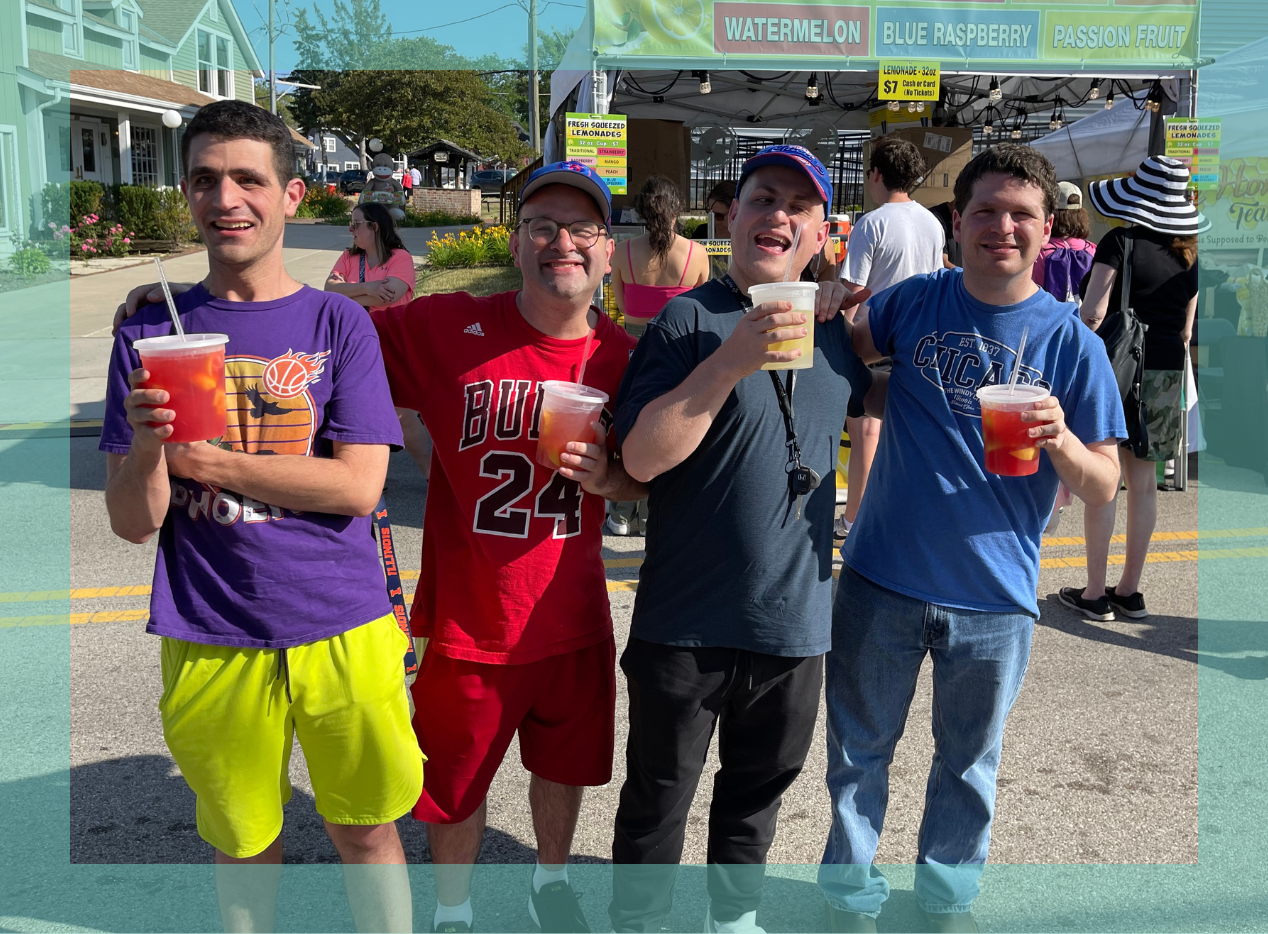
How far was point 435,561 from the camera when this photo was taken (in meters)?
2.55

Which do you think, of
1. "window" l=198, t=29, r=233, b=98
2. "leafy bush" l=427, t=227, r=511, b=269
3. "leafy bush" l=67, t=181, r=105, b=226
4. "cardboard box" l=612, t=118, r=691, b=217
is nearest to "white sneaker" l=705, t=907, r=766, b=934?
"window" l=198, t=29, r=233, b=98

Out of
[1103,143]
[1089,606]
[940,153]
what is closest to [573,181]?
[1089,606]

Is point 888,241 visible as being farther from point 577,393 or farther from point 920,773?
point 577,393

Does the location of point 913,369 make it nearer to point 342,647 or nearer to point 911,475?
point 911,475

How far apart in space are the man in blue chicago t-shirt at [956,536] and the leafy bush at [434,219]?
32.7 metres

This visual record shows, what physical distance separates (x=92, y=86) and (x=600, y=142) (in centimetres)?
2222

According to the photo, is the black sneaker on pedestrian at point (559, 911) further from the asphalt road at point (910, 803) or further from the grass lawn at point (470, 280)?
the grass lawn at point (470, 280)

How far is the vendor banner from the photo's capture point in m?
7.73

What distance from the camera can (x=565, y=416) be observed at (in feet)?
7.46

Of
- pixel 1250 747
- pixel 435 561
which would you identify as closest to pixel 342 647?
pixel 435 561

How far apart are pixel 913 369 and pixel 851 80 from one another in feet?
38.5

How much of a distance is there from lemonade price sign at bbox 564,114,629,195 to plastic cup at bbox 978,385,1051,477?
572 cm

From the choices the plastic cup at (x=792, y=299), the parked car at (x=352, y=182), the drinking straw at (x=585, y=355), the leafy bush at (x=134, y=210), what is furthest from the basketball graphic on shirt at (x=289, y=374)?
the parked car at (x=352, y=182)

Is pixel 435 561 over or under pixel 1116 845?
over
